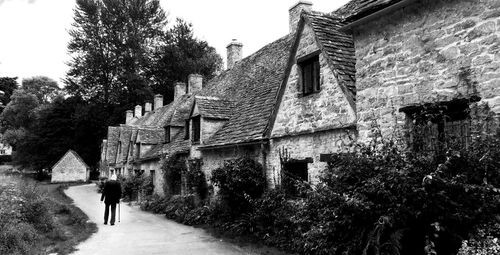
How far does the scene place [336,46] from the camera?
35.2 feet

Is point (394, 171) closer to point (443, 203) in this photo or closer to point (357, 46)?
point (443, 203)

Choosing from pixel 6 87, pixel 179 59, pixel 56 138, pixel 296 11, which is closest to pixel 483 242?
pixel 296 11

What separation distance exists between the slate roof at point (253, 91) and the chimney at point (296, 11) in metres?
0.50

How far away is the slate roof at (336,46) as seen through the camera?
32.3ft

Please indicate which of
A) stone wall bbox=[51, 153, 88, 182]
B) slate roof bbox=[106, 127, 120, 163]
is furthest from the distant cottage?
stone wall bbox=[51, 153, 88, 182]

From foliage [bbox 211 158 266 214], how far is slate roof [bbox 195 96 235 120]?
401 centimetres

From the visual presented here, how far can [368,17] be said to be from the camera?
8258mm

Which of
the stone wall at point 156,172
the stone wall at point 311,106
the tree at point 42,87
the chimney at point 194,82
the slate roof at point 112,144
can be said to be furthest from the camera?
the tree at point 42,87

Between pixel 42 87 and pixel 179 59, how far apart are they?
123 ft

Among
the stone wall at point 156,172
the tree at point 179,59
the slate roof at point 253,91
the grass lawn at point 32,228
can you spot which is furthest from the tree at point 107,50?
the grass lawn at point 32,228

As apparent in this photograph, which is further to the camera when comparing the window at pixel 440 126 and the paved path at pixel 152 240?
the paved path at pixel 152 240

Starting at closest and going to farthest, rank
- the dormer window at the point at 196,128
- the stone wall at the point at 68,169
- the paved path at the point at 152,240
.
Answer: the paved path at the point at 152,240
the dormer window at the point at 196,128
the stone wall at the point at 68,169

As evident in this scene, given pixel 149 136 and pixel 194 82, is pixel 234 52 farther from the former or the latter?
pixel 149 136

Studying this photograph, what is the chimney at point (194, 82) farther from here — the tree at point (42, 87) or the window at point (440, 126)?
the tree at point (42, 87)
